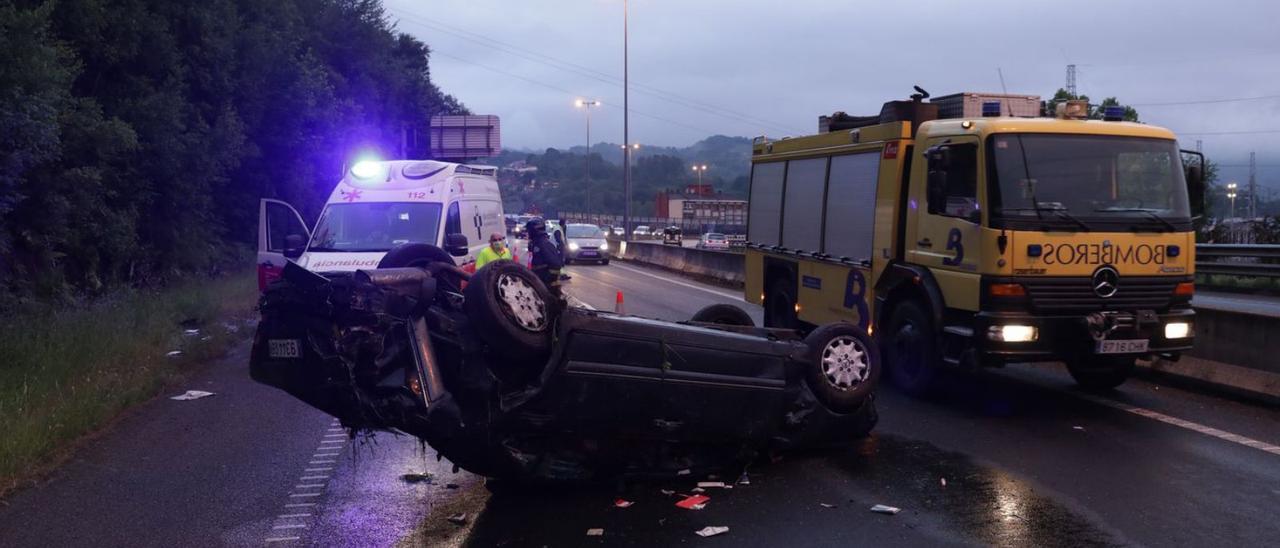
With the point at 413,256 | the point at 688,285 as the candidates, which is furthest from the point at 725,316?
the point at 688,285

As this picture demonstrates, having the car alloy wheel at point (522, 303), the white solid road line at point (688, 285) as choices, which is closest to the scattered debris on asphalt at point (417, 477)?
the car alloy wheel at point (522, 303)

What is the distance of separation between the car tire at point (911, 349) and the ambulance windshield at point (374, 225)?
263 inches

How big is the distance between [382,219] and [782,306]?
18.8 ft

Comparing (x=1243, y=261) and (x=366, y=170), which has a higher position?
(x=366, y=170)

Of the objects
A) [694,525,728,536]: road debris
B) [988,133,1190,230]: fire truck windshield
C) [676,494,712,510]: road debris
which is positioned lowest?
[676,494,712,510]: road debris

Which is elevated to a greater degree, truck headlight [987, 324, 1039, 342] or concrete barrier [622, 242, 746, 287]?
truck headlight [987, 324, 1039, 342]

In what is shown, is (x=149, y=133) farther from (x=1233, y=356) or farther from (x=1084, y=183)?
(x=1233, y=356)

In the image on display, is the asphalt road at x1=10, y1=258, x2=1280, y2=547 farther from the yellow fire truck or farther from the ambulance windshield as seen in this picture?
the ambulance windshield

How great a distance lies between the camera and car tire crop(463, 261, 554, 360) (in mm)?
5859

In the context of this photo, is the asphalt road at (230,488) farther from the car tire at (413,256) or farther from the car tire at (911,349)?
the car tire at (911,349)

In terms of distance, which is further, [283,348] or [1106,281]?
[1106,281]

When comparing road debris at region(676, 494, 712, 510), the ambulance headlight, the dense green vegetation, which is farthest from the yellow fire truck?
the dense green vegetation

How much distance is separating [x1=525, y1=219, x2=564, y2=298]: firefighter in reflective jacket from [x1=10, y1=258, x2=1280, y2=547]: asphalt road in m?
4.43

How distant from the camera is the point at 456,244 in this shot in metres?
13.4
